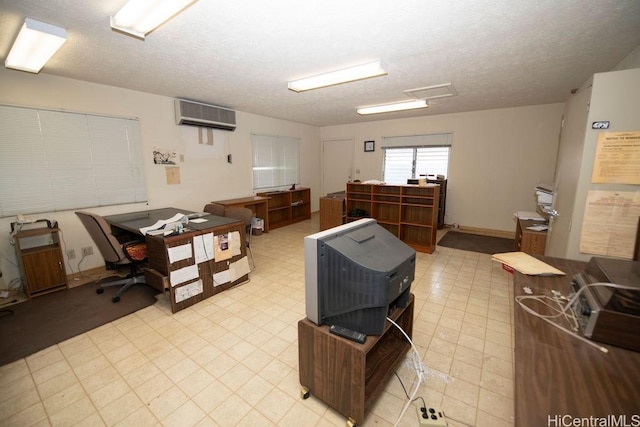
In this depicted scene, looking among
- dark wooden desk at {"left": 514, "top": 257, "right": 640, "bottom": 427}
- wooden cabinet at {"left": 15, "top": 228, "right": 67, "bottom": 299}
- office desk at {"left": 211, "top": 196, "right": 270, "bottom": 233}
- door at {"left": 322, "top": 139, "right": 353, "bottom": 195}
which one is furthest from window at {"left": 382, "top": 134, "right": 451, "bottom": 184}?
wooden cabinet at {"left": 15, "top": 228, "right": 67, "bottom": 299}

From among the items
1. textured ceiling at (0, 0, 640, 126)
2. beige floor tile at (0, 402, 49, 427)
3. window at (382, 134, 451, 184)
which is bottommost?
beige floor tile at (0, 402, 49, 427)

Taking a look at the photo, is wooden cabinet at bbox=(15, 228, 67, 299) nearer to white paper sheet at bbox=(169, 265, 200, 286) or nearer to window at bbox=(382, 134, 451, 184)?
white paper sheet at bbox=(169, 265, 200, 286)

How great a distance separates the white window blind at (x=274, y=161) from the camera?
5.97m

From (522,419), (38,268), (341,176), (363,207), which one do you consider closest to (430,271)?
(363,207)

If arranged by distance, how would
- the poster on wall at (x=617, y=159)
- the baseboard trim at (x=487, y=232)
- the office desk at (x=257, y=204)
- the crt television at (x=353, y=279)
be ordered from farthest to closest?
the baseboard trim at (x=487, y=232), the office desk at (x=257, y=204), the poster on wall at (x=617, y=159), the crt television at (x=353, y=279)

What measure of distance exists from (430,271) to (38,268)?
16.4 ft

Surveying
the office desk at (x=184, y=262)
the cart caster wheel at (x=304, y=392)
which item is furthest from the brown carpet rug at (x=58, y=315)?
the cart caster wheel at (x=304, y=392)

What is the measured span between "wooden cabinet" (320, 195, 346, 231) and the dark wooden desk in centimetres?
419

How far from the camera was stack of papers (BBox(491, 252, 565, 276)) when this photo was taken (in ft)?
5.41

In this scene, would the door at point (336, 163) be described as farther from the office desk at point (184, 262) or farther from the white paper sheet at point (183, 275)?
the white paper sheet at point (183, 275)

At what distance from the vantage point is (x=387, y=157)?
6.68m

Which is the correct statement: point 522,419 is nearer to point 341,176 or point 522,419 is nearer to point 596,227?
point 596,227

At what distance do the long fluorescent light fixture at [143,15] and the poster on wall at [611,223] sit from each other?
2982 mm

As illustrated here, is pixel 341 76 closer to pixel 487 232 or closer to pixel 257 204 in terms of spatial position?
pixel 257 204
